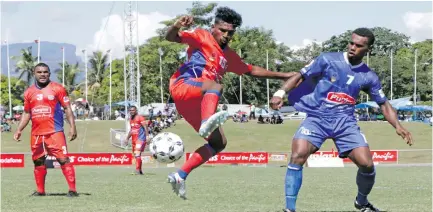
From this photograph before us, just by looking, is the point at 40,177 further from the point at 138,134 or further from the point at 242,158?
the point at 242,158

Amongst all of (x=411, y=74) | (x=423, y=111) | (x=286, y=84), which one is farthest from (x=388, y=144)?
(x=286, y=84)

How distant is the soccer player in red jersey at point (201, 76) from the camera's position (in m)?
10.3

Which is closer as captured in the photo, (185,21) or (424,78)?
(185,21)

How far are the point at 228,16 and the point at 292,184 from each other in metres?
2.43

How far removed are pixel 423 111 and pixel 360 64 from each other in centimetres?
7997

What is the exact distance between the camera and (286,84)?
10.4m

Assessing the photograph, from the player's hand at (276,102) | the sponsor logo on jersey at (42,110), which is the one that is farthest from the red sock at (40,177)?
the player's hand at (276,102)

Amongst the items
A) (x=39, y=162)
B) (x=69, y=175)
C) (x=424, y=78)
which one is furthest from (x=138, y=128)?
(x=424, y=78)

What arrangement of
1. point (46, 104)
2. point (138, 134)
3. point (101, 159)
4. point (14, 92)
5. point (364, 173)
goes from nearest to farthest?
point (364, 173) → point (46, 104) → point (138, 134) → point (101, 159) → point (14, 92)

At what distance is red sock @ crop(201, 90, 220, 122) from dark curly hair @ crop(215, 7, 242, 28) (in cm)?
102

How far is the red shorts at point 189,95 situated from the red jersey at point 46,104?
4.97 meters

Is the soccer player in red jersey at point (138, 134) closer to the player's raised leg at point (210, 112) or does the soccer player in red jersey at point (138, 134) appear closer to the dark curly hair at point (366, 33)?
the player's raised leg at point (210, 112)

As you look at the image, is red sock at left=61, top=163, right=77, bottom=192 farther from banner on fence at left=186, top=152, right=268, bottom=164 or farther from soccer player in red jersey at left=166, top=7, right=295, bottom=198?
banner on fence at left=186, top=152, right=268, bottom=164

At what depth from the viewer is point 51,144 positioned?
14.9 meters
